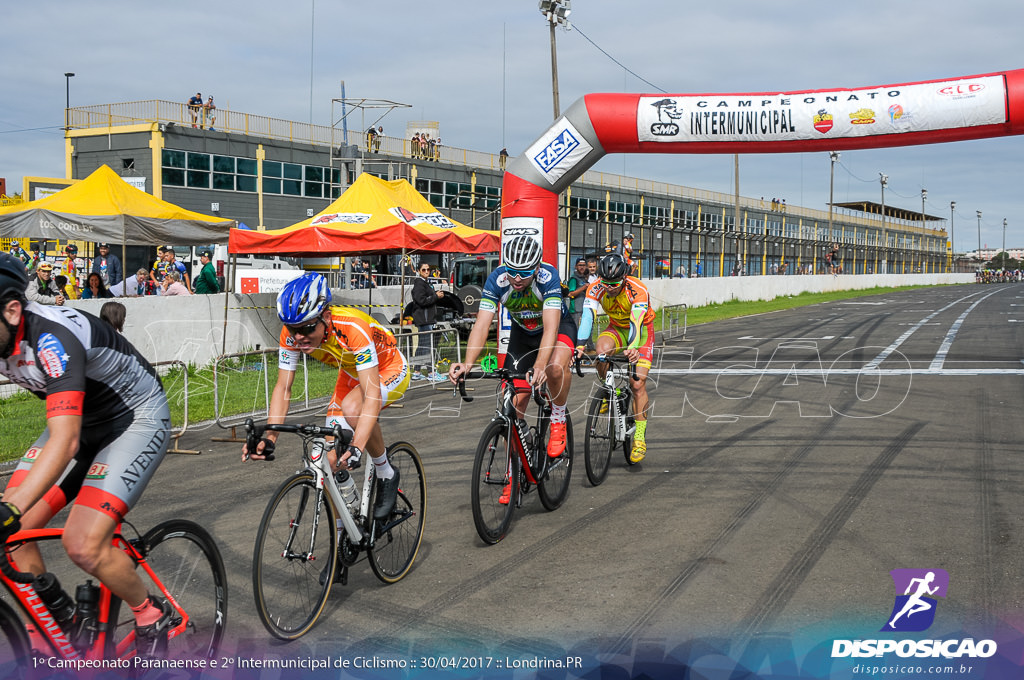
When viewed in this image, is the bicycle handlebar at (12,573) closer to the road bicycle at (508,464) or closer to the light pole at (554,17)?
the road bicycle at (508,464)

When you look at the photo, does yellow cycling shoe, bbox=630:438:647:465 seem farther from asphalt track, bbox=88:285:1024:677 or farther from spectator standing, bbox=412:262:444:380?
spectator standing, bbox=412:262:444:380

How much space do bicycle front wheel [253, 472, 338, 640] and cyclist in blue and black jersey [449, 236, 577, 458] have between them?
1.94 metres

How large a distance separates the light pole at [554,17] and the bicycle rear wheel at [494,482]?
74.4ft

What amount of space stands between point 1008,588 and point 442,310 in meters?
12.9

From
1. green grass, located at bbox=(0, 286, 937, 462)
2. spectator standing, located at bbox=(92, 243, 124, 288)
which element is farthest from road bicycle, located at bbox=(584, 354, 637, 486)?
spectator standing, located at bbox=(92, 243, 124, 288)

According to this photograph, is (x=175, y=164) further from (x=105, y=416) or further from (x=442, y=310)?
(x=105, y=416)

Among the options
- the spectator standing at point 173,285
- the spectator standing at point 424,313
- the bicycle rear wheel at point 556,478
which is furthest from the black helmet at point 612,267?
the spectator standing at point 173,285

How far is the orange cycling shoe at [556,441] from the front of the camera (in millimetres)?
6648

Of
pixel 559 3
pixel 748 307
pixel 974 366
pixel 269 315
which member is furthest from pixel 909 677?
pixel 748 307

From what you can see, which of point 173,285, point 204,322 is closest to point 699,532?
point 204,322

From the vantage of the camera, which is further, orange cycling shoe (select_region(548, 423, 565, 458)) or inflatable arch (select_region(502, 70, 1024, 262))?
inflatable arch (select_region(502, 70, 1024, 262))

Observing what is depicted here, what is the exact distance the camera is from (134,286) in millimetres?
17562

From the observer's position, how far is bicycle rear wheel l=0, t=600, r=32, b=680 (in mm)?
2947

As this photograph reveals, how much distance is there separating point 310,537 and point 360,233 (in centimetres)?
1167
